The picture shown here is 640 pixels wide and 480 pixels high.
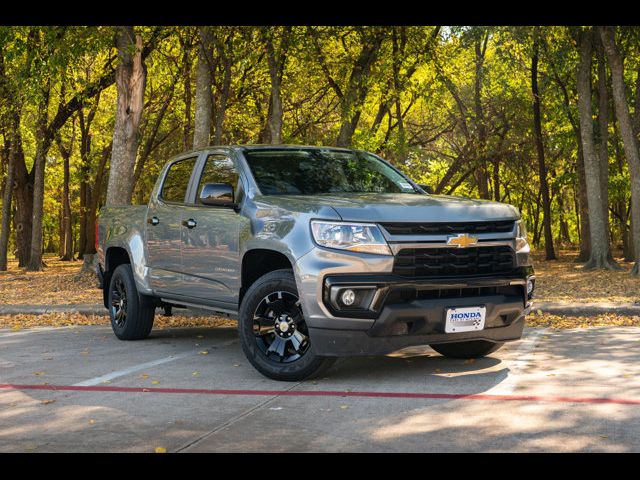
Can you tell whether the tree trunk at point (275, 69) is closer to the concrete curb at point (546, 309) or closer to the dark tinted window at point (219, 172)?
the concrete curb at point (546, 309)

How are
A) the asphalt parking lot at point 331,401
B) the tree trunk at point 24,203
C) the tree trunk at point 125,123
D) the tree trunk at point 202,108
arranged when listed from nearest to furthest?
the asphalt parking lot at point 331,401, the tree trunk at point 202,108, the tree trunk at point 125,123, the tree trunk at point 24,203

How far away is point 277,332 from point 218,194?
1386 mm

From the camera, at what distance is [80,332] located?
11.6 m

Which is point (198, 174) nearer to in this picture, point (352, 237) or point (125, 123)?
point (352, 237)

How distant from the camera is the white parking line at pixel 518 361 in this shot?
7047 millimetres

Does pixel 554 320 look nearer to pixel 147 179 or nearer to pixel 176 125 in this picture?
pixel 176 125

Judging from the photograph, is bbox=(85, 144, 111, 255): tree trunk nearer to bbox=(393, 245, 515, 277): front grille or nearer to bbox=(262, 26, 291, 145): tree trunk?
bbox=(262, 26, 291, 145): tree trunk

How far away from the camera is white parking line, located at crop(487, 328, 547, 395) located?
7047 millimetres

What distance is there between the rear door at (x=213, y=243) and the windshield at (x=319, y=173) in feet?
0.88


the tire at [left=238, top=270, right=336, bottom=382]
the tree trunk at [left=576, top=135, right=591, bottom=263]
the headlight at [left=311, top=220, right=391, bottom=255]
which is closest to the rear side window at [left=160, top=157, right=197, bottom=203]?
the tire at [left=238, top=270, right=336, bottom=382]

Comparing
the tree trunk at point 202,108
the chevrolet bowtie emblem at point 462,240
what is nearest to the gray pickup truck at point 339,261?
the chevrolet bowtie emblem at point 462,240

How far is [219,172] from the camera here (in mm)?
8938

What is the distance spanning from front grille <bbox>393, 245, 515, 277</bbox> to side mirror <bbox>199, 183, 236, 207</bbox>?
178cm
